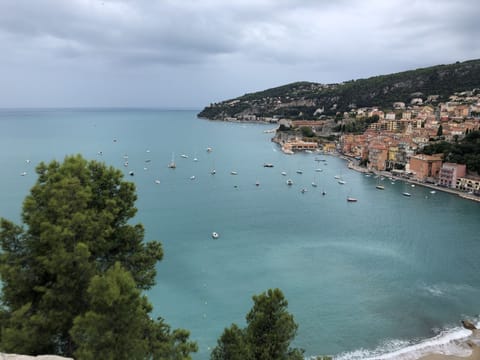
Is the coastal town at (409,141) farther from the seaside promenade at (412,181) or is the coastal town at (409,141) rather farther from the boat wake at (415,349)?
the boat wake at (415,349)

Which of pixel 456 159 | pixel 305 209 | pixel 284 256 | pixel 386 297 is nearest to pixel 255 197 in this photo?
pixel 305 209

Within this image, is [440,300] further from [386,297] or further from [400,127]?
[400,127]

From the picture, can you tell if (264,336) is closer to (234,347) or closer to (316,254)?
(234,347)

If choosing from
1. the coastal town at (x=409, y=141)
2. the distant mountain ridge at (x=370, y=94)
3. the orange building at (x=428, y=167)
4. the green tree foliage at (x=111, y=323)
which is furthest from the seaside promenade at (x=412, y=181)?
the distant mountain ridge at (x=370, y=94)

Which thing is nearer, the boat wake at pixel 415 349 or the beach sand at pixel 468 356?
the beach sand at pixel 468 356

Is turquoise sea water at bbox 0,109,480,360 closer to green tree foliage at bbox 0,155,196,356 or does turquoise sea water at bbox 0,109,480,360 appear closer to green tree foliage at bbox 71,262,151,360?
green tree foliage at bbox 0,155,196,356

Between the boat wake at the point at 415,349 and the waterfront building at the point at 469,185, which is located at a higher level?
the waterfront building at the point at 469,185
